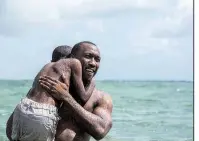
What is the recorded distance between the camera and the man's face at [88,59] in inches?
173

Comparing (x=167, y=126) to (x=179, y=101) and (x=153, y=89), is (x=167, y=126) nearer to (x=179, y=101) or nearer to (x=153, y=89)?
(x=179, y=101)

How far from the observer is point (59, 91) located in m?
4.30

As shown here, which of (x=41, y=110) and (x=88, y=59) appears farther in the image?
(x=88, y=59)

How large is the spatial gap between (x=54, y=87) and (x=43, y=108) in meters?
0.15

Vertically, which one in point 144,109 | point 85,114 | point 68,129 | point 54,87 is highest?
point 54,87

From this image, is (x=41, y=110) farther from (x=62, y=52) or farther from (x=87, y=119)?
(x=62, y=52)

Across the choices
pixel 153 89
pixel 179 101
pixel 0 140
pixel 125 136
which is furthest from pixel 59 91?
pixel 153 89

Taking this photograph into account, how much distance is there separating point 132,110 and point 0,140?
7.79m

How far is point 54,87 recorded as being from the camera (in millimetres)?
4316

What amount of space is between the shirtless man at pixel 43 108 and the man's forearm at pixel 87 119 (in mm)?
84

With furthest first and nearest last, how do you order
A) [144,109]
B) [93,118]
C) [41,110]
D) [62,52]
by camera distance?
[144,109] → [62,52] → [93,118] → [41,110]

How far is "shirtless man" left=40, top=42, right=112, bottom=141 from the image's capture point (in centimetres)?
432

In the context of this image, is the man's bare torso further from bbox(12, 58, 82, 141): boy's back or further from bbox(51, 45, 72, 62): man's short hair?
bbox(51, 45, 72, 62): man's short hair

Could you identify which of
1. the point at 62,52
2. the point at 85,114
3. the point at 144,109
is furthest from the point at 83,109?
the point at 144,109
